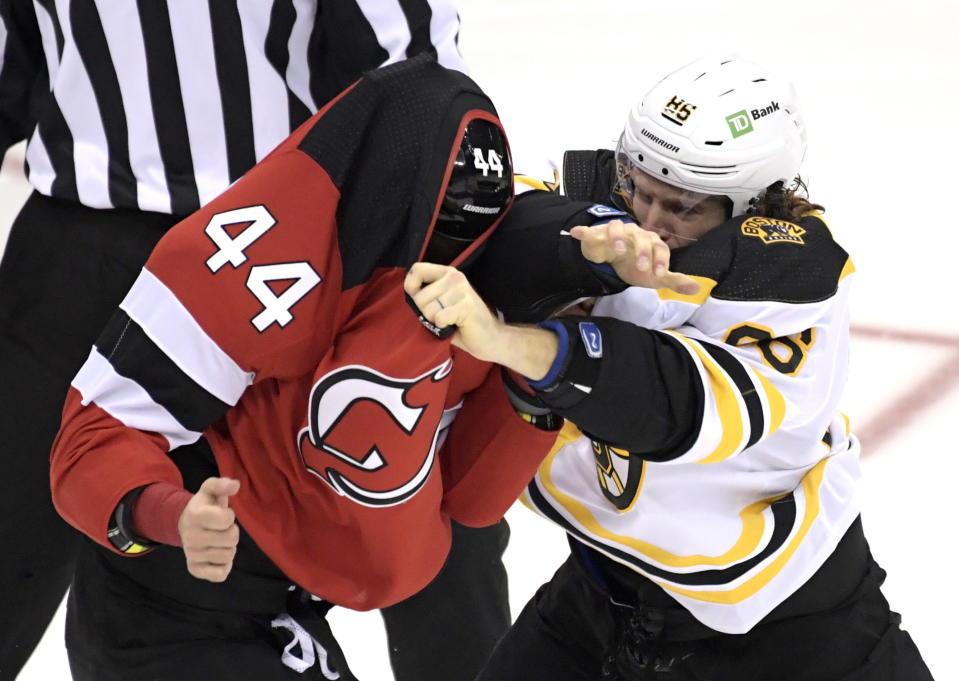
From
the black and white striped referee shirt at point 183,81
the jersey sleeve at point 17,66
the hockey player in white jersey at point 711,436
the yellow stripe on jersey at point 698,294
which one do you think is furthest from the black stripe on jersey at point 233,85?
the yellow stripe on jersey at point 698,294

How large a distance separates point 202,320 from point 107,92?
0.66m

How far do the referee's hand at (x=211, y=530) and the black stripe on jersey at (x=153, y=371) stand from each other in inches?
7.4

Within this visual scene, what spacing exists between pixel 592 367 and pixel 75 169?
95cm

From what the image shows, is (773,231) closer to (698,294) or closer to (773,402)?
(698,294)

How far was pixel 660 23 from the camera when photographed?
16.8 ft

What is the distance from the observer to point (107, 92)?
6.26ft

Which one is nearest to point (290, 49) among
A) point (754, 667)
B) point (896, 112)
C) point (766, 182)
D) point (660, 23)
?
point (766, 182)

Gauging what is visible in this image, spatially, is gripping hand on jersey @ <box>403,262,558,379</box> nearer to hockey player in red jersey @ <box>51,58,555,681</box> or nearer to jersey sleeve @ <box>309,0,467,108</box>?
hockey player in red jersey @ <box>51,58,555,681</box>

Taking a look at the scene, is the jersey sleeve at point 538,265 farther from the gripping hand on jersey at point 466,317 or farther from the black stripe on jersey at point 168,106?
the black stripe on jersey at point 168,106

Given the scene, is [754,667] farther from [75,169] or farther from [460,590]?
[75,169]

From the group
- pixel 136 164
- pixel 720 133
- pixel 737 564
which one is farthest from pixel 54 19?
pixel 737 564

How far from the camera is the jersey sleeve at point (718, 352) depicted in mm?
1410

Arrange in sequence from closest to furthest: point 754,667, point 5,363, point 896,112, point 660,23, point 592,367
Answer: point 592,367, point 754,667, point 5,363, point 896,112, point 660,23

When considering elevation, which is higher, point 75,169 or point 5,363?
point 75,169
